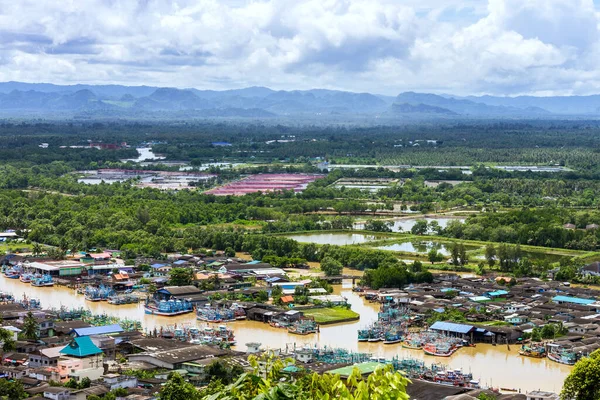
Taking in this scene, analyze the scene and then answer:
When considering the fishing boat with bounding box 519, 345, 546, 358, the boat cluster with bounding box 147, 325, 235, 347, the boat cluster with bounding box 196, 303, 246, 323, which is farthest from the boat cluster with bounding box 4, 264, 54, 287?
the fishing boat with bounding box 519, 345, 546, 358

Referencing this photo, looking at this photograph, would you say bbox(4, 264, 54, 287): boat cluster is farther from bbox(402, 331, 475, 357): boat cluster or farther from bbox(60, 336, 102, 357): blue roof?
bbox(402, 331, 475, 357): boat cluster

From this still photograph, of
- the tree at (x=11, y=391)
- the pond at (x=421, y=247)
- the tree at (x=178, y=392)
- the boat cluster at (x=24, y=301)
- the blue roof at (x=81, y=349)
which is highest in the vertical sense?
the tree at (x=178, y=392)

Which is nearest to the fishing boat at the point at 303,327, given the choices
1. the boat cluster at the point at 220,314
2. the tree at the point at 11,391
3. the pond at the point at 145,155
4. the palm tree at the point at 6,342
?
the boat cluster at the point at 220,314

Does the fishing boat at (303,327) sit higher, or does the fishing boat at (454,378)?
the fishing boat at (454,378)

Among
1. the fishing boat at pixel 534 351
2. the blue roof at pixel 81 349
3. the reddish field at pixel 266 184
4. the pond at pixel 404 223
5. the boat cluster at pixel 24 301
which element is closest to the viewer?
the blue roof at pixel 81 349

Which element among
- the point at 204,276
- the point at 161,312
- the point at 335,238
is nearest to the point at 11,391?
the point at 161,312

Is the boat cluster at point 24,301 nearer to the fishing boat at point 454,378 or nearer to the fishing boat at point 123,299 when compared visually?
the fishing boat at point 123,299

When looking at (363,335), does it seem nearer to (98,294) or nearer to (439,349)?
(439,349)
